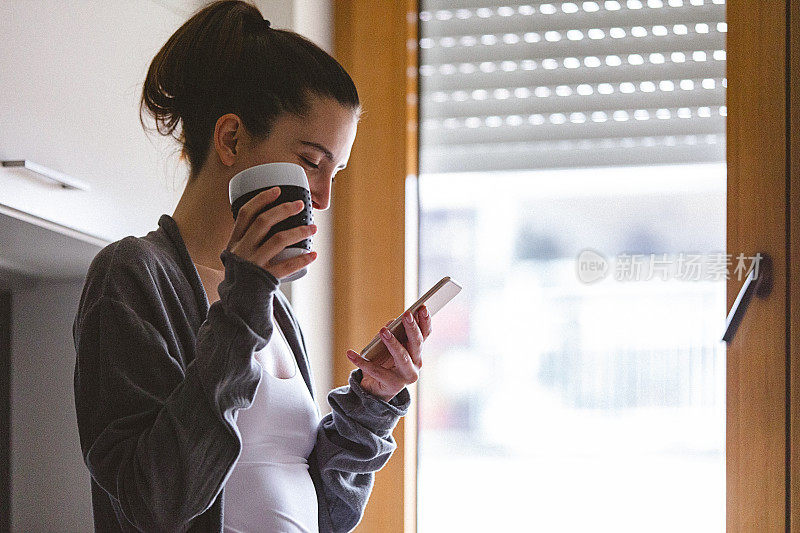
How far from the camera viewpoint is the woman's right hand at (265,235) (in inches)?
26.2

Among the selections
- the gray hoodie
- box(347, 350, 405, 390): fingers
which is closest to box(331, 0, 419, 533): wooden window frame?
box(347, 350, 405, 390): fingers

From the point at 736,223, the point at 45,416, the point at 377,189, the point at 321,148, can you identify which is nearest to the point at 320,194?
the point at 321,148

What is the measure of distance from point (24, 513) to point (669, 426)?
39.2 inches

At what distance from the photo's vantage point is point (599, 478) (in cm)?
151

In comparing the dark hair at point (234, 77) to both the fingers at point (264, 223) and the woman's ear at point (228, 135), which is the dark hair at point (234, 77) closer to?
the woman's ear at point (228, 135)

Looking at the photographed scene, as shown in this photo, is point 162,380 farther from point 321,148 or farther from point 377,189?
point 377,189

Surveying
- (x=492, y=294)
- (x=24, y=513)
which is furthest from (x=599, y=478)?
(x=24, y=513)

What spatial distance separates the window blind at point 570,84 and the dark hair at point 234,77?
74 centimetres

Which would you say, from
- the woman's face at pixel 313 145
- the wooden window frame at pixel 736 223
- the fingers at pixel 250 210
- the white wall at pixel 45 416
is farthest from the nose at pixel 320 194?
the wooden window frame at pixel 736 223

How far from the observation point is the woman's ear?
0.80m

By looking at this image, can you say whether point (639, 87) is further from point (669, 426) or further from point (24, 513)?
point (24, 513)

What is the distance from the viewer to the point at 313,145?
31.4 inches

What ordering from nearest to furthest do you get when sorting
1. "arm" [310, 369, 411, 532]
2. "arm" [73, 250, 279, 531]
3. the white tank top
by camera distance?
"arm" [73, 250, 279, 531]
the white tank top
"arm" [310, 369, 411, 532]

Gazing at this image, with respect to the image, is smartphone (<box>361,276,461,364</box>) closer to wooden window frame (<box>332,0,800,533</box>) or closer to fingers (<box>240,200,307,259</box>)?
fingers (<box>240,200,307,259</box>)
